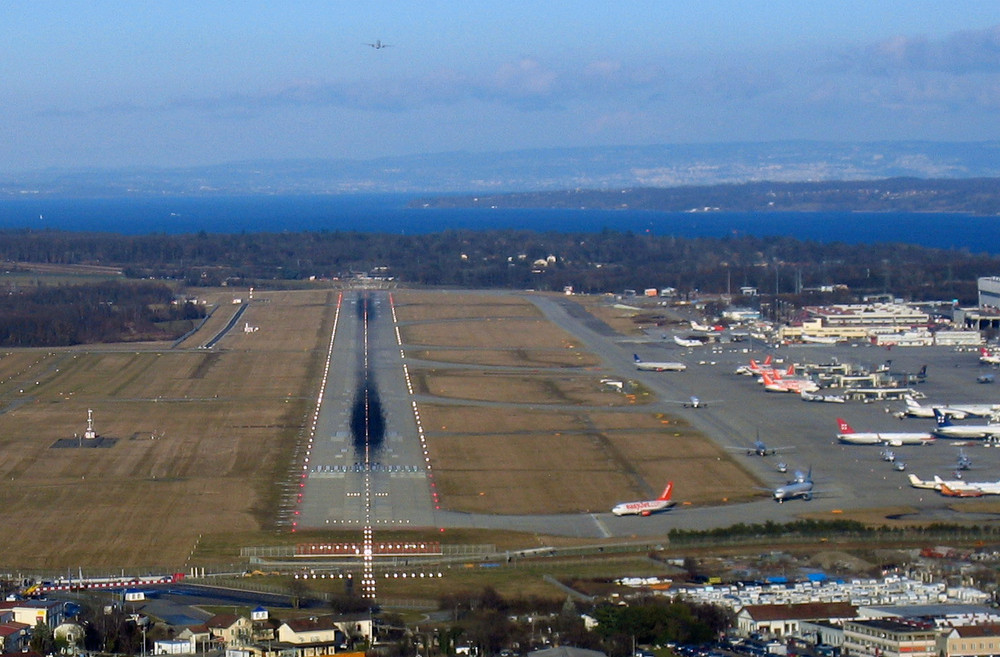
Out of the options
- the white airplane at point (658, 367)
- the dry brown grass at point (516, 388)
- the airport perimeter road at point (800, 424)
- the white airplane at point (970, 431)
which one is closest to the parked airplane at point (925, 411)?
the airport perimeter road at point (800, 424)

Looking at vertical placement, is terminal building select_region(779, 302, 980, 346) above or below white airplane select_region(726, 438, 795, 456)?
above

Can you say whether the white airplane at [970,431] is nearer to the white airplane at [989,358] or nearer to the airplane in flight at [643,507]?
the airplane in flight at [643,507]

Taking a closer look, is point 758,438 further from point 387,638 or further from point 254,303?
point 254,303

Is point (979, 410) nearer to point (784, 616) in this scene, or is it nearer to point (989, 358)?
point (989, 358)

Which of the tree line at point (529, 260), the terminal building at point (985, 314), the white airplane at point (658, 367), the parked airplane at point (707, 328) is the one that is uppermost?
the tree line at point (529, 260)

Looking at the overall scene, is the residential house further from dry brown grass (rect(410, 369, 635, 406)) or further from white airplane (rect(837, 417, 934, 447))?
dry brown grass (rect(410, 369, 635, 406))

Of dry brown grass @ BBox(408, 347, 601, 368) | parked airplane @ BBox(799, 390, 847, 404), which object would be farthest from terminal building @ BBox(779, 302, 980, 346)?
parked airplane @ BBox(799, 390, 847, 404)

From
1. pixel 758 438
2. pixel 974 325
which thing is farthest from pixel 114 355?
pixel 974 325
